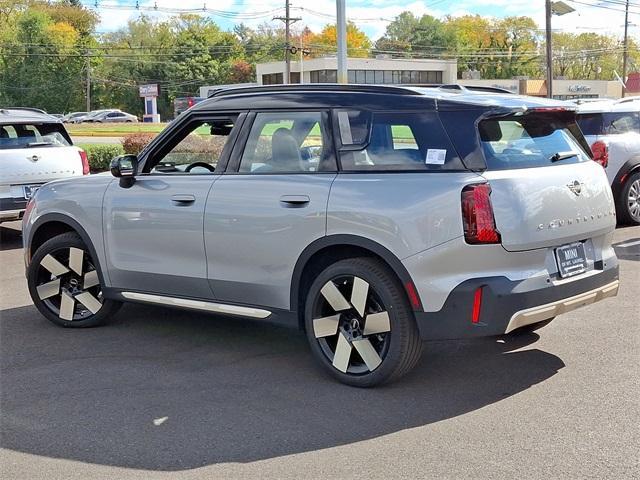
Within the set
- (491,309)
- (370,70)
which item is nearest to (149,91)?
(370,70)

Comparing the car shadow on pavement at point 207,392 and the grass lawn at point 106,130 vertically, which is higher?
the grass lawn at point 106,130

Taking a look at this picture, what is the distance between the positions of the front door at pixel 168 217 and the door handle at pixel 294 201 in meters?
0.65

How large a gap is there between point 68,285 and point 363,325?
112 inches

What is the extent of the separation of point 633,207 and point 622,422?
730cm

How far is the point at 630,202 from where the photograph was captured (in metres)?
10.8

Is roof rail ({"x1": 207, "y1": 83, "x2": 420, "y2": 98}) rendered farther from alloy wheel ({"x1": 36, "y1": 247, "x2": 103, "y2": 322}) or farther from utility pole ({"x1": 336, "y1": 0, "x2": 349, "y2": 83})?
utility pole ({"x1": 336, "y1": 0, "x2": 349, "y2": 83})

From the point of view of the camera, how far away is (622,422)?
418cm

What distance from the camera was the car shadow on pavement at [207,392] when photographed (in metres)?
4.07

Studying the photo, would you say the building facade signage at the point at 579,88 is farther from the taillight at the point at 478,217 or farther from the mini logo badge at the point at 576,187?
the taillight at the point at 478,217

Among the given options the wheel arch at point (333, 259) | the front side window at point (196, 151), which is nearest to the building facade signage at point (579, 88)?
the front side window at point (196, 151)

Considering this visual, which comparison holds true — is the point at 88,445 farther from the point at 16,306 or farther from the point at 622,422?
the point at 16,306

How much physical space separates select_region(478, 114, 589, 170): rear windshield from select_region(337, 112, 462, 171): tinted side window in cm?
24

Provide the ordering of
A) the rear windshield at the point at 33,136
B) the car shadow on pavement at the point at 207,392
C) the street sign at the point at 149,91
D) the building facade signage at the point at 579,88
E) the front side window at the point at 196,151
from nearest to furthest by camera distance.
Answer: the car shadow on pavement at the point at 207,392, the front side window at the point at 196,151, the rear windshield at the point at 33,136, the building facade signage at the point at 579,88, the street sign at the point at 149,91

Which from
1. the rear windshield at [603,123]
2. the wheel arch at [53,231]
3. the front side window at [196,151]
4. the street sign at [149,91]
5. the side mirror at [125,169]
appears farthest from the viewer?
the street sign at [149,91]
